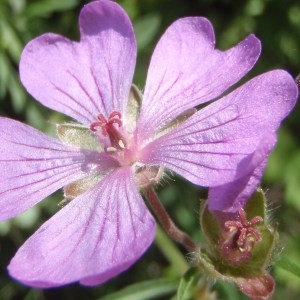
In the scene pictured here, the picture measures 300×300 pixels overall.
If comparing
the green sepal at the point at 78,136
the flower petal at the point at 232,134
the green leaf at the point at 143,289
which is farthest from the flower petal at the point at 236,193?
the green leaf at the point at 143,289

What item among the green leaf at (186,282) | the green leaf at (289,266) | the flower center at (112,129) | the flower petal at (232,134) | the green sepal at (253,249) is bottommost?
the green leaf at (289,266)

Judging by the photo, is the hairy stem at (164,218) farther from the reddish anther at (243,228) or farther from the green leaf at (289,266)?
the green leaf at (289,266)

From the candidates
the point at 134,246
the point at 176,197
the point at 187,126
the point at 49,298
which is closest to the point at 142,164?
the point at 187,126

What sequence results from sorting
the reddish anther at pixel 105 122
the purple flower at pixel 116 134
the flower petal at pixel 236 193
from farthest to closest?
1. the reddish anther at pixel 105 122
2. the purple flower at pixel 116 134
3. the flower petal at pixel 236 193

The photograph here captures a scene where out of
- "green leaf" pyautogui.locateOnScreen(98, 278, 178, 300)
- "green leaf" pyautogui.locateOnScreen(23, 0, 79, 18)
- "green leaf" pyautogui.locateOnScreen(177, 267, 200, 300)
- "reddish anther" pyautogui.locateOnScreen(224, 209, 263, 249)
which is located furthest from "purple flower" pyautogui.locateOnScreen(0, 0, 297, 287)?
"green leaf" pyautogui.locateOnScreen(23, 0, 79, 18)

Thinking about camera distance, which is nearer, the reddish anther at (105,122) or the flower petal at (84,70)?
the reddish anther at (105,122)

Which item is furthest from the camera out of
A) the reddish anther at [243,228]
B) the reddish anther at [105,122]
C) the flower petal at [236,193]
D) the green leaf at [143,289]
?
the green leaf at [143,289]

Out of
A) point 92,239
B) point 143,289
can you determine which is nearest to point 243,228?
point 92,239

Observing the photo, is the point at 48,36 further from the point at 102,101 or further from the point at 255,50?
the point at 255,50
